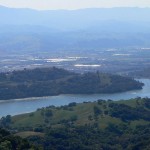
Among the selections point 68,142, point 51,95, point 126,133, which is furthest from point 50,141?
point 51,95

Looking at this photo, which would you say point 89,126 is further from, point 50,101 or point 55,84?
point 55,84

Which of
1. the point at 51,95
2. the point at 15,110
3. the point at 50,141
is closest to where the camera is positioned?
the point at 50,141

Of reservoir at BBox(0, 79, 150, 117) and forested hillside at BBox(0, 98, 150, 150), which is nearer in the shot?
forested hillside at BBox(0, 98, 150, 150)

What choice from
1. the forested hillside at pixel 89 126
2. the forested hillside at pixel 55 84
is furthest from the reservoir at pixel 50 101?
the forested hillside at pixel 89 126

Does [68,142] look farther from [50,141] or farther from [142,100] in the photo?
[142,100]

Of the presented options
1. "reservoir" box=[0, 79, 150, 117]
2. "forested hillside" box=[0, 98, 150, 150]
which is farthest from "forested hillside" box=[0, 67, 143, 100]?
"forested hillside" box=[0, 98, 150, 150]

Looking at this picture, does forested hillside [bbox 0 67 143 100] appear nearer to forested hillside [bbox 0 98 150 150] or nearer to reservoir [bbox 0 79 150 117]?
reservoir [bbox 0 79 150 117]

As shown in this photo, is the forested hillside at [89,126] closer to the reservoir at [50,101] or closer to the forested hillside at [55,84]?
the reservoir at [50,101]

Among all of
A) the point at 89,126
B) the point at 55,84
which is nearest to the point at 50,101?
the point at 55,84

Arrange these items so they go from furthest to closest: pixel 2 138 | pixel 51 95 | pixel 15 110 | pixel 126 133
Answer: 1. pixel 51 95
2. pixel 15 110
3. pixel 126 133
4. pixel 2 138
